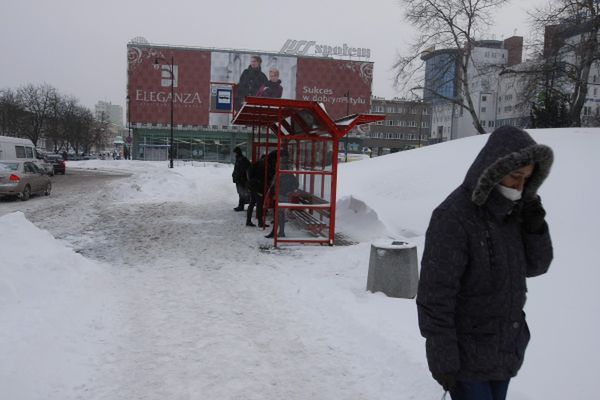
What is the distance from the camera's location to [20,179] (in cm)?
1825

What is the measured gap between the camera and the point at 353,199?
13188mm

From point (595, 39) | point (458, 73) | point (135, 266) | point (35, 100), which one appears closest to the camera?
point (135, 266)

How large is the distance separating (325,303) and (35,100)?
6369cm

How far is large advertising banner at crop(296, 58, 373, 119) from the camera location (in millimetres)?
65188

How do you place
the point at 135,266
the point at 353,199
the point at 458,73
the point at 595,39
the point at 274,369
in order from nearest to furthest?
the point at 274,369, the point at 135,266, the point at 353,199, the point at 595,39, the point at 458,73

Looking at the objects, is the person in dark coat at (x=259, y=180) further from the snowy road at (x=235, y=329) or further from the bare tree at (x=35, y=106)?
the bare tree at (x=35, y=106)

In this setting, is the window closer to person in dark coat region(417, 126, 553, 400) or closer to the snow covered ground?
the snow covered ground

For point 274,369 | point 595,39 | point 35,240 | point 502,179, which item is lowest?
point 274,369

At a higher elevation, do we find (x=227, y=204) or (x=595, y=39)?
(x=595, y=39)

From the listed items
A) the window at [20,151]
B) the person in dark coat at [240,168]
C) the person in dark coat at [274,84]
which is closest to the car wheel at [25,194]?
the window at [20,151]

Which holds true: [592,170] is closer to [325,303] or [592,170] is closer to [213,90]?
[325,303]

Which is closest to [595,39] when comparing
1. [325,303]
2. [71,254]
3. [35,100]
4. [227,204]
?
[227,204]

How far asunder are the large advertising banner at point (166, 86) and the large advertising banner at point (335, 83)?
12.2 m

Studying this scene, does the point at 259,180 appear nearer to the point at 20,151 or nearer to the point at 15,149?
the point at 15,149
